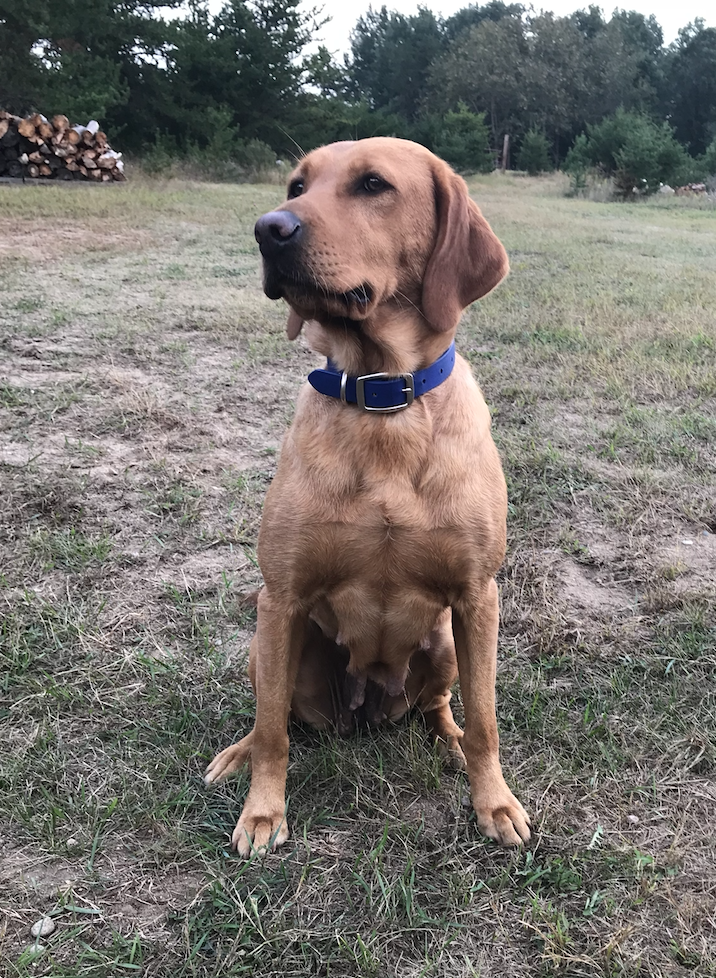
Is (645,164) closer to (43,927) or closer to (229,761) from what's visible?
(229,761)

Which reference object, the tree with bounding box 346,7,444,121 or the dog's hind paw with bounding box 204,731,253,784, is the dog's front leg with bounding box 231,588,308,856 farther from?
the tree with bounding box 346,7,444,121

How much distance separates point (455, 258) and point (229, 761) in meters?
1.51

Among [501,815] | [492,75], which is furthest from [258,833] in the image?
[492,75]

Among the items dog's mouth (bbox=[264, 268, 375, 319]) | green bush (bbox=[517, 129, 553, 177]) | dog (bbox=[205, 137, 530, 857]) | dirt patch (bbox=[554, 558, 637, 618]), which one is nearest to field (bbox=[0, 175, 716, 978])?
dirt patch (bbox=[554, 558, 637, 618])

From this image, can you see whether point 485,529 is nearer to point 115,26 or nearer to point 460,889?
point 460,889

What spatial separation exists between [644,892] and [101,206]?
11755 millimetres

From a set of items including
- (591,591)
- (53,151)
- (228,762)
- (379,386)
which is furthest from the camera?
(53,151)

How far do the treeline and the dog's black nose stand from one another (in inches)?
62.3

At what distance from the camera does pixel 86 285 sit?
6.96 metres

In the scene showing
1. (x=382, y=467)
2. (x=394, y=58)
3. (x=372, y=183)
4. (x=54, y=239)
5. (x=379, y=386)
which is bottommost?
(x=54, y=239)

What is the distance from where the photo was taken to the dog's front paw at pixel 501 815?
6.21 ft

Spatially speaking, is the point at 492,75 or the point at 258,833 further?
the point at 492,75

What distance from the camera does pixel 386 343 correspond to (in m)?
1.91

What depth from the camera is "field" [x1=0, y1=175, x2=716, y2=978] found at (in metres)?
1.64
